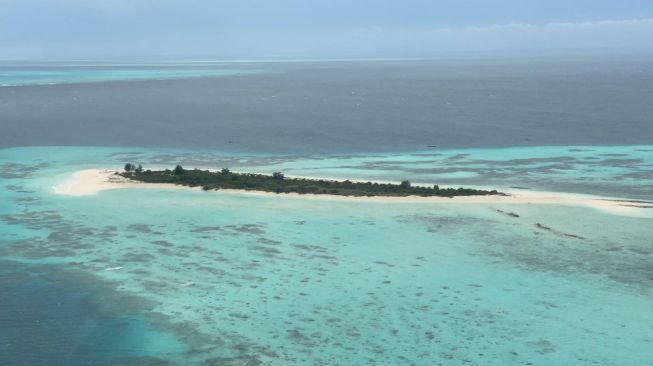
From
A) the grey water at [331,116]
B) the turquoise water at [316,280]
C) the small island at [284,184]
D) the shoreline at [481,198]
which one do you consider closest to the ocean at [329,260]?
the turquoise water at [316,280]

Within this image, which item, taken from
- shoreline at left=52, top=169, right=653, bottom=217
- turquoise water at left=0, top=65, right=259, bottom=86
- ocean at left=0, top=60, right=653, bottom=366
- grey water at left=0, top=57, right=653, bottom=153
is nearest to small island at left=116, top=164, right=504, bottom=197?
shoreline at left=52, top=169, right=653, bottom=217

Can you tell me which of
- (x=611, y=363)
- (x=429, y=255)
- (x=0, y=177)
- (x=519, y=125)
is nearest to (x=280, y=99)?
(x=519, y=125)

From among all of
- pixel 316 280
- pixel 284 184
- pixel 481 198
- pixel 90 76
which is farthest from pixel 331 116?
pixel 90 76

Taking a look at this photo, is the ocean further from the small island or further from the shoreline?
the small island

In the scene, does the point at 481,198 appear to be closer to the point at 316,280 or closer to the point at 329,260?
the point at 329,260

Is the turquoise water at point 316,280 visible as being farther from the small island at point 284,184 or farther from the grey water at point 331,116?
the grey water at point 331,116

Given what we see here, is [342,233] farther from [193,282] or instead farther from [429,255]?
[193,282]
